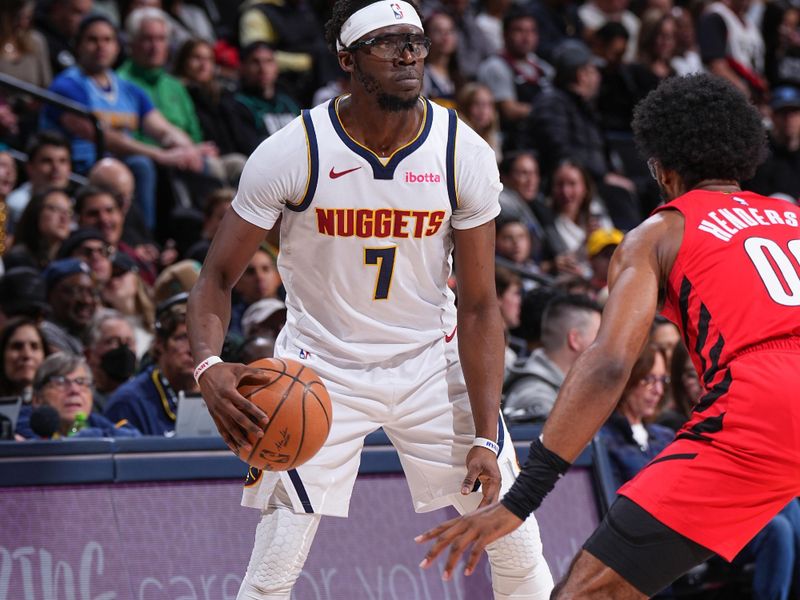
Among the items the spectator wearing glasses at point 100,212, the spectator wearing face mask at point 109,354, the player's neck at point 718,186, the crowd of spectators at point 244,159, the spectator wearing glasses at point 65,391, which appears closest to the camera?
the player's neck at point 718,186

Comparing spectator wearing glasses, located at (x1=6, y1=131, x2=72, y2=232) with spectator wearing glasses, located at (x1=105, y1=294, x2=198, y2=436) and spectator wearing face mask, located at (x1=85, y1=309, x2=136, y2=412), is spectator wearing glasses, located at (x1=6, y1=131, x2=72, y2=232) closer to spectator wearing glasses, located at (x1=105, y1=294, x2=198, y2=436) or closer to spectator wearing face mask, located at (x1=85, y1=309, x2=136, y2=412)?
spectator wearing face mask, located at (x1=85, y1=309, x2=136, y2=412)

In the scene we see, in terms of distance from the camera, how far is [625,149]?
13000mm

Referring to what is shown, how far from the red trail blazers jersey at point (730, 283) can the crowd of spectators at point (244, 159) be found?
96 cm

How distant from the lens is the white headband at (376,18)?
4.29m

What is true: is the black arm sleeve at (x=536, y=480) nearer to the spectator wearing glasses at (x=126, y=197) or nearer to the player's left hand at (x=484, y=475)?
the player's left hand at (x=484, y=475)

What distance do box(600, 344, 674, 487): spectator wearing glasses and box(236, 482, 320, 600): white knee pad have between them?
8.26ft

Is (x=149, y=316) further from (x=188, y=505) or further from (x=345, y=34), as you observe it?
(x=345, y=34)

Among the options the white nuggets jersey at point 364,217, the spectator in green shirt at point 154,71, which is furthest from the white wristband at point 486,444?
the spectator in green shirt at point 154,71

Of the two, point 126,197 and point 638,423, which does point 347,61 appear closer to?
point 638,423

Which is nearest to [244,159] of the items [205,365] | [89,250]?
[89,250]

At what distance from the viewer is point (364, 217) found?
4328mm

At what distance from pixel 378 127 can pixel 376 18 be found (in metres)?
0.36

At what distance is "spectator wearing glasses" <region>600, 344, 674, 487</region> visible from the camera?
652cm

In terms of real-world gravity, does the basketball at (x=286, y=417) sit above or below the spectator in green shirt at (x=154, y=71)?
below
